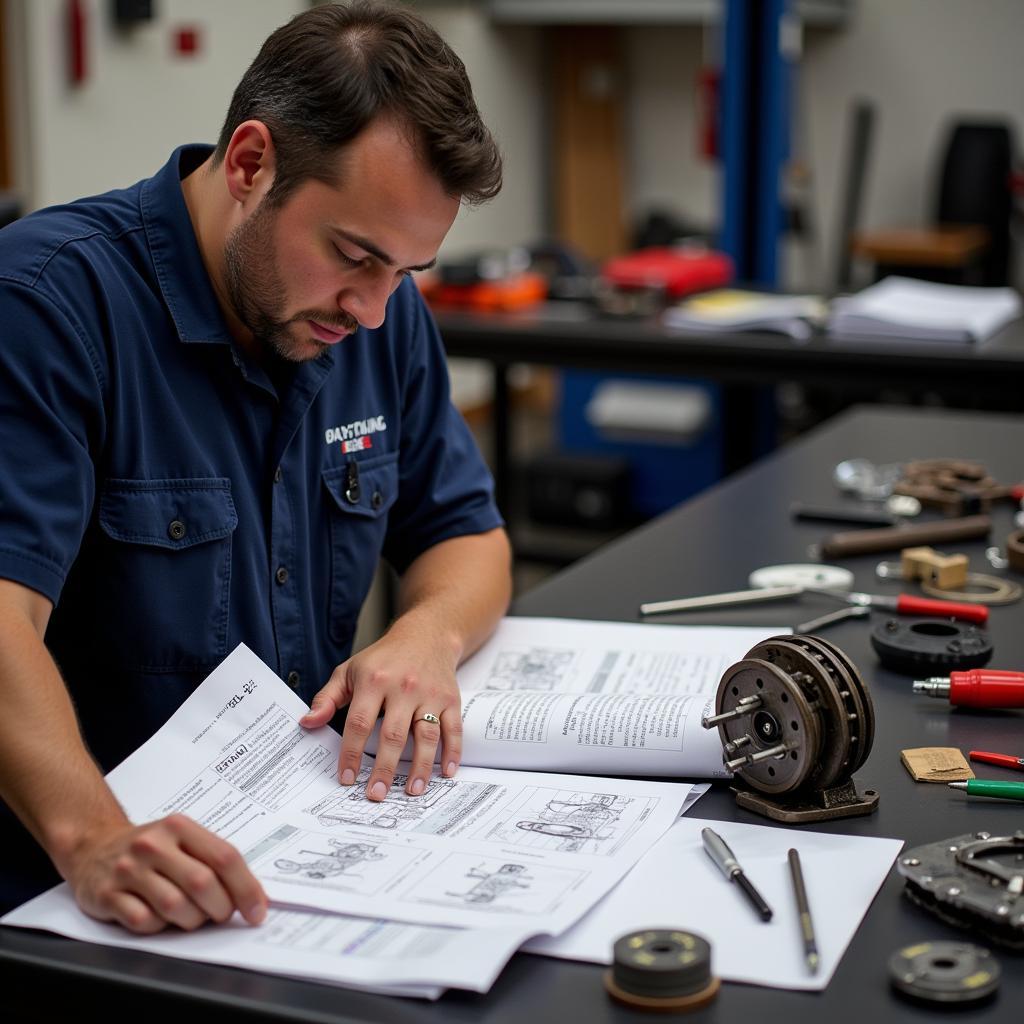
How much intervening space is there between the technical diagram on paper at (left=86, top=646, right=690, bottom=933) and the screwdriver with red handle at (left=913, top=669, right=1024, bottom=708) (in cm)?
27

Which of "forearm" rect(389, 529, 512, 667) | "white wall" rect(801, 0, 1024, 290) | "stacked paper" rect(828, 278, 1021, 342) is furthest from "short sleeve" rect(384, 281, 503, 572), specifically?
"white wall" rect(801, 0, 1024, 290)

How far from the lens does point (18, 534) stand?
3.49ft

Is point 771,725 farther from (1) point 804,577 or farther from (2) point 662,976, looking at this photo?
(1) point 804,577

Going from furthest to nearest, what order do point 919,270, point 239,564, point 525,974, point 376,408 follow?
point 919,270 < point 376,408 < point 239,564 < point 525,974

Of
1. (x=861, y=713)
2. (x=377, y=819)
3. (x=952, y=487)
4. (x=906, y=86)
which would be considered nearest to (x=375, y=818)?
(x=377, y=819)

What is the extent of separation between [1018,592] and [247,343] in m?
0.82

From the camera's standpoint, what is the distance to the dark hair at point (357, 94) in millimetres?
1164

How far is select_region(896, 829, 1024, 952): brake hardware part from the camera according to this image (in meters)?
0.83

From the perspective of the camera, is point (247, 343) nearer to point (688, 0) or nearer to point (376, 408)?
point (376, 408)

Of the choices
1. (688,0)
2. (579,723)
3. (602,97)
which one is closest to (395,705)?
(579,723)

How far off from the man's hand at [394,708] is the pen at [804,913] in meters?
0.29

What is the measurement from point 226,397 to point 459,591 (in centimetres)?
29

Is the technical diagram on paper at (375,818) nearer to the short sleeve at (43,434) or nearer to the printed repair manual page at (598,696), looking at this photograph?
the printed repair manual page at (598,696)

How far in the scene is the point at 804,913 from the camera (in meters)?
0.86
